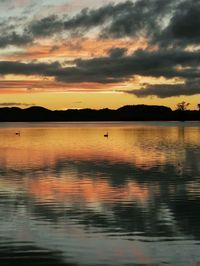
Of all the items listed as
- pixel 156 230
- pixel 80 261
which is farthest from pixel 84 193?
pixel 80 261

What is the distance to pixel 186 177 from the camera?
4416 centimetres

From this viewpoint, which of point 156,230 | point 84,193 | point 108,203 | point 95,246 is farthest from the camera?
point 84,193

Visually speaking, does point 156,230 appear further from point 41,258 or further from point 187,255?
point 41,258

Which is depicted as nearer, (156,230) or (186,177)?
(156,230)

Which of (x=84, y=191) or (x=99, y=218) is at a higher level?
(x=99, y=218)

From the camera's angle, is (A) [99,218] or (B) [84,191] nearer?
(A) [99,218]

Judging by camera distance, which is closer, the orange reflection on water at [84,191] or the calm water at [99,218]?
the calm water at [99,218]

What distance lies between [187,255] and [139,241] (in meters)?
2.64

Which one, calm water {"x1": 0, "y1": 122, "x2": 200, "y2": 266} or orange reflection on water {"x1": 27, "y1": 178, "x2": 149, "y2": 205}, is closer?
calm water {"x1": 0, "y1": 122, "x2": 200, "y2": 266}

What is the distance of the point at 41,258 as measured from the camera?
18.3m

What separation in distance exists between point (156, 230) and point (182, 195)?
1087 cm

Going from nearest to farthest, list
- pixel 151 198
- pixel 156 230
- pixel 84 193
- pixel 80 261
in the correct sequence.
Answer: pixel 80 261 → pixel 156 230 → pixel 151 198 → pixel 84 193

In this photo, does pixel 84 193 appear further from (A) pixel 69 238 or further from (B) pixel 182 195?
(A) pixel 69 238

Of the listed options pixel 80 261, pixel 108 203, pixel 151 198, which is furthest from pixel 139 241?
pixel 151 198
